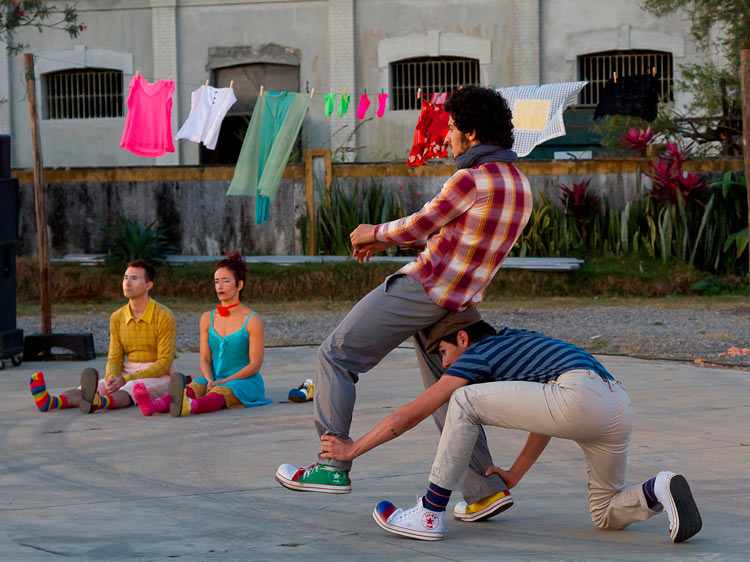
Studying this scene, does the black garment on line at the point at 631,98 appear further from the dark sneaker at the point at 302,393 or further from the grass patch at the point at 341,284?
the dark sneaker at the point at 302,393

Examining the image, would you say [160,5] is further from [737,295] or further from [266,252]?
[737,295]

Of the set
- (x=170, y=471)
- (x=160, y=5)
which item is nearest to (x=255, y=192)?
(x=160, y=5)

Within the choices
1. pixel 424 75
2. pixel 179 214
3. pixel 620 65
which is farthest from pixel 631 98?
pixel 179 214

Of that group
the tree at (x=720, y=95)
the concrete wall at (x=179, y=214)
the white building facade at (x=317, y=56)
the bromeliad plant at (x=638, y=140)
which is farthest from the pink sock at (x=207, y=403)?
the white building facade at (x=317, y=56)

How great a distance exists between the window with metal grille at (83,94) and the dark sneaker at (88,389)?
17.2 metres

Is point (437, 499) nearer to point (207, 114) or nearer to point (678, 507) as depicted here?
point (678, 507)

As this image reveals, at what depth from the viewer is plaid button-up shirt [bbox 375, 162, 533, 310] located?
4625 millimetres

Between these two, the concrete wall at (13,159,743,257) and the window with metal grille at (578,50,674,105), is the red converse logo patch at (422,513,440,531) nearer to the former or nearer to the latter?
the concrete wall at (13,159,743,257)

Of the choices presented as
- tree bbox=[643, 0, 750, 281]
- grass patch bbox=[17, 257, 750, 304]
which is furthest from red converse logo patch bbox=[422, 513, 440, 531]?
tree bbox=[643, 0, 750, 281]

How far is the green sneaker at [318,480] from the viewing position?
470cm

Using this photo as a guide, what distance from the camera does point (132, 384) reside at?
7512 mm

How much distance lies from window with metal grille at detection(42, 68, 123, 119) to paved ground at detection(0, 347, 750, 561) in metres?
16.7

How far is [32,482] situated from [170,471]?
629 millimetres

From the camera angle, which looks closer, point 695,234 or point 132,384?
point 132,384
